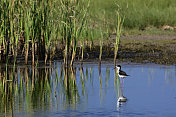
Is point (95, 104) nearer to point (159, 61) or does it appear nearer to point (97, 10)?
point (159, 61)

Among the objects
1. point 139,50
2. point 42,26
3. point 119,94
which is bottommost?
point 119,94

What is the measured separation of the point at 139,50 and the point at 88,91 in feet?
23.5

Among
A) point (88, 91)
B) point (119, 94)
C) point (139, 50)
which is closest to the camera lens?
point (119, 94)

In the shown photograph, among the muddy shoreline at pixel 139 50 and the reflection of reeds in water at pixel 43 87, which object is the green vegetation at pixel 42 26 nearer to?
the reflection of reeds in water at pixel 43 87

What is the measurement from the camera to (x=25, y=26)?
42.3 feet

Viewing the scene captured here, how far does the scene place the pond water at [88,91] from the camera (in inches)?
327

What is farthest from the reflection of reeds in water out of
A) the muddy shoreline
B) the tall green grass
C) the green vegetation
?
the tall green grass

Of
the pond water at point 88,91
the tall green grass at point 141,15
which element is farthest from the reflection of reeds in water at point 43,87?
the tall green grass at point 141,15

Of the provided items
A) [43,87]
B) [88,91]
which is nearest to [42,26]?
[43,87]

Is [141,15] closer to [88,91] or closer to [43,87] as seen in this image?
[43,87]

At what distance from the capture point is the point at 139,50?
17.1m

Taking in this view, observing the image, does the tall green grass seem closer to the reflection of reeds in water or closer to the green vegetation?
the green vegetation

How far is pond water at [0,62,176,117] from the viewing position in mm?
8312

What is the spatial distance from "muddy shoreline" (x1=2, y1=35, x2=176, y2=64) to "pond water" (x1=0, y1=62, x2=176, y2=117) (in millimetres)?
1110
